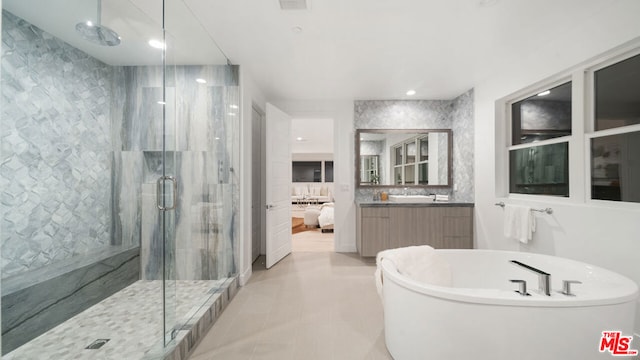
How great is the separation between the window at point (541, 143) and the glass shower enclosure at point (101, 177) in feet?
10.9

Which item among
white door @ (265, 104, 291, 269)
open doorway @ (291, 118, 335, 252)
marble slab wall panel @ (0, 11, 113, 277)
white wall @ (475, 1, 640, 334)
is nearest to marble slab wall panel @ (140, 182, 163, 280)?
marble slab wall panel @ (0, 11, 113, 277)

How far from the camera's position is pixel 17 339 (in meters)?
1.45

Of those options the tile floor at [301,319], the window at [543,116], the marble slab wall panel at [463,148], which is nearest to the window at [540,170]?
the window at [543,116]

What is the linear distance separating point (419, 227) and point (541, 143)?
158 cm

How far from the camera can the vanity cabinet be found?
3.36 metres

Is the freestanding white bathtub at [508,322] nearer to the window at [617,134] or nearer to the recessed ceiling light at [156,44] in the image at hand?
the window at [617,134]

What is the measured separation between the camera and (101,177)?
6.27 feet

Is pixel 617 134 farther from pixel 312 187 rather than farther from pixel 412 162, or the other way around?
pixel 312 187

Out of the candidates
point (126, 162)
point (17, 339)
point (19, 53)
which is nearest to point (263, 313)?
point (17, 339)

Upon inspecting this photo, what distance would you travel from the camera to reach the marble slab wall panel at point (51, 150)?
145cm

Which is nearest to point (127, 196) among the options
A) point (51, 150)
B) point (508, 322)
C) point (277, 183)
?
point (51, 150)

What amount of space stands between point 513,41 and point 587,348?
240cm

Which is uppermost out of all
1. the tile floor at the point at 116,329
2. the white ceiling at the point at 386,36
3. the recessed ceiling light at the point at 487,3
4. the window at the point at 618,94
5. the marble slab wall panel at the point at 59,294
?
the white ceiling at the point at 386,36

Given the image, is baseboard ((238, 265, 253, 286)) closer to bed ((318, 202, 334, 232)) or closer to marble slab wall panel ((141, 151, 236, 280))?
marble slab wall panel ((141, 151, 236, 280))
